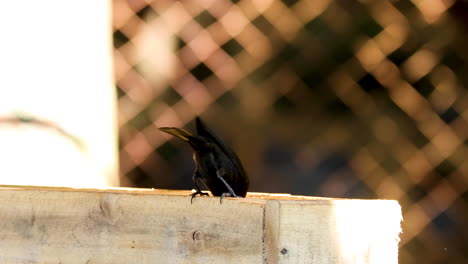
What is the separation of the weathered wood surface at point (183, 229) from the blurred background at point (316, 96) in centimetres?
121

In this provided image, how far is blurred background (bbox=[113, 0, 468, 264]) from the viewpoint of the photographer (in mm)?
2525

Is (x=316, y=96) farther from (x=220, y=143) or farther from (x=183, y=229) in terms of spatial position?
(x=183, y=229)

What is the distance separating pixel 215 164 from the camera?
1.52 metres

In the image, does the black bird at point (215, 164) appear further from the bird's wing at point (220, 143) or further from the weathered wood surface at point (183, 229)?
the weathered wood surface at point (183, 229)

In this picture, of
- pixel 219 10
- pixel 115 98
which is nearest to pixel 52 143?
pixel 115 98

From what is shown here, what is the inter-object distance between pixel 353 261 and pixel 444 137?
1.38m

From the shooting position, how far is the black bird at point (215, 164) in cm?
149

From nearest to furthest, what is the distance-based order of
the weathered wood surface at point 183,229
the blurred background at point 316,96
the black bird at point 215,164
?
Answer: 1. the weathered wood surface at point 183,229
2. the black bird at point 215,164
3. the blurred background at point 316,96

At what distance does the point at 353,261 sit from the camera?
128cm

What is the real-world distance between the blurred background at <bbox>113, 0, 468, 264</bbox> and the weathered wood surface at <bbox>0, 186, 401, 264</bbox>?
1.21 meters

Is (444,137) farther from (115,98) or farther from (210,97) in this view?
(115,98)

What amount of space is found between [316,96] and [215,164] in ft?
3.69

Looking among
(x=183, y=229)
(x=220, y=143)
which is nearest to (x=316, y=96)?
(x=220, y=143)

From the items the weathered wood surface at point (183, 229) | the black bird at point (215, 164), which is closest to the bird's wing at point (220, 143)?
the black bird at point (215, 164)
